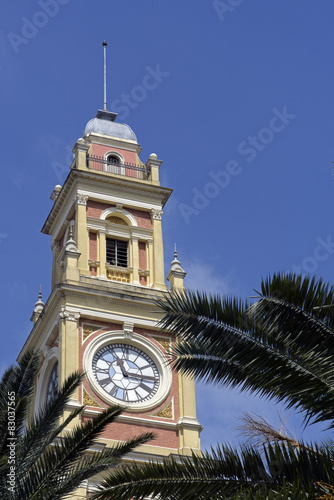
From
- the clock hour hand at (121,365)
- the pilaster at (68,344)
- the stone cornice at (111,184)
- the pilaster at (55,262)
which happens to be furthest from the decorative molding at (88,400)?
the stone cornice at (111,184)

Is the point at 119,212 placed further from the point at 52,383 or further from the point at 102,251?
the point at 52,383

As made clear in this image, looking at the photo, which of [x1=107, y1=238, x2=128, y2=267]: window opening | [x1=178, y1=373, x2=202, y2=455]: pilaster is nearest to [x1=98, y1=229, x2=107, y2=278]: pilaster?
[x1=107, y1=238, x2=128, y2=267]: window opening

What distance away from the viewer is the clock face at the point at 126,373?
34.0m

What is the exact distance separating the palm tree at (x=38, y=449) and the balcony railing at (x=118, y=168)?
23.8 meters

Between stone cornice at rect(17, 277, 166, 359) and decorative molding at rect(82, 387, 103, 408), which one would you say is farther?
stone cornice at rect(17, 277, 166, 359)

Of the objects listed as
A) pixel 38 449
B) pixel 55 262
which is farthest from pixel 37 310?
pixel 38 449

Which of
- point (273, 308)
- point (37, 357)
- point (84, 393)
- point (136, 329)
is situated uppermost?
point (136, 329)

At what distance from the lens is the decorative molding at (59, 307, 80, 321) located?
114 feet

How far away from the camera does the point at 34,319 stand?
3950 cm

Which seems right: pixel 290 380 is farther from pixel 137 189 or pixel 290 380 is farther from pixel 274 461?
pixel 137 189

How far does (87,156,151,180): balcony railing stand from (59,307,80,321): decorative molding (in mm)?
8354

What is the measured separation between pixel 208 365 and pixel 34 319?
86.1ft

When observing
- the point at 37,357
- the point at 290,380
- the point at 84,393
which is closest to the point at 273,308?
the point at 290,380

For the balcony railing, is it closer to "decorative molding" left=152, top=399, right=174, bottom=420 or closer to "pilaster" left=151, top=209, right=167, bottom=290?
"pilaster" left=151, top=209, right=167, bottom=290
